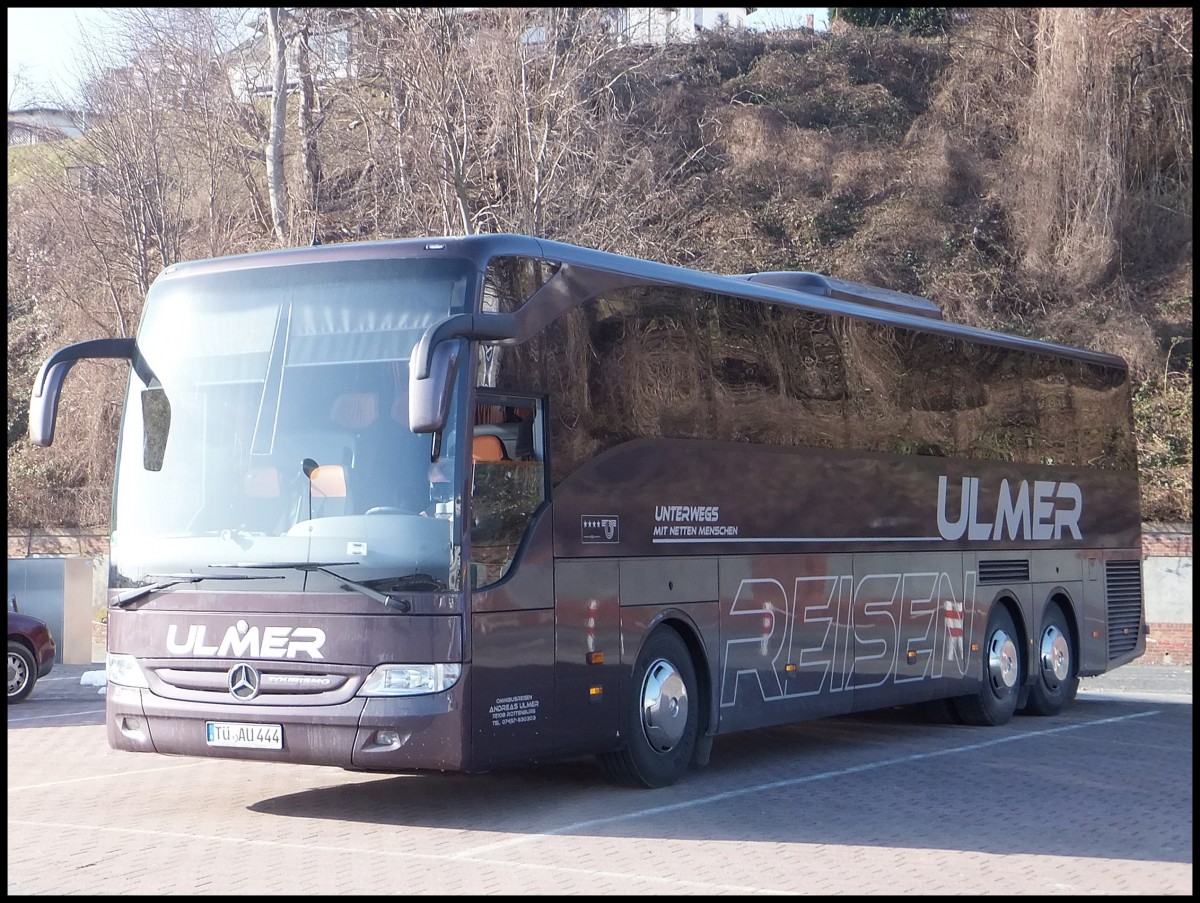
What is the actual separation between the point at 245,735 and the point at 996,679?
902 centimetres

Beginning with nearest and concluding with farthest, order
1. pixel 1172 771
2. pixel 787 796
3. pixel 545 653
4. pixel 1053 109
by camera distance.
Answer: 1. pixel 545 653
2. pixel 787 796
3. pixel 1172 771
4. pixel 1053 109

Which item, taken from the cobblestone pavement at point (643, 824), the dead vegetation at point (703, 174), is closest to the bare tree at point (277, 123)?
the dead vegetation at point (703, 174)

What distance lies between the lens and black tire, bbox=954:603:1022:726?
15805 millimetres

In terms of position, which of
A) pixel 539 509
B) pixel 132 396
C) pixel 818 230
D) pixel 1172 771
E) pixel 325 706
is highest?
pixel 818 230

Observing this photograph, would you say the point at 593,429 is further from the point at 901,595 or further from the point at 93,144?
the point at 93,144

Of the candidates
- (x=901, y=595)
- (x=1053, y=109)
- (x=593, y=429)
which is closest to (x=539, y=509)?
(x=593, y=429)

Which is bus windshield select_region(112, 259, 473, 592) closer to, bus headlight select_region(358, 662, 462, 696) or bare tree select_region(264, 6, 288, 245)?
bus headlight select_region(358, 662, 462, 696)

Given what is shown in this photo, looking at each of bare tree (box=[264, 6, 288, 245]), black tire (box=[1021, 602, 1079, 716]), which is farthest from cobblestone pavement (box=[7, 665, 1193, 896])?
bare tree (box=[264, 6, 288, 245])

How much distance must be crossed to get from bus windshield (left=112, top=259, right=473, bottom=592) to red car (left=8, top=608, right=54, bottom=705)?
29.7ft

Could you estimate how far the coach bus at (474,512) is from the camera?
9273 mm

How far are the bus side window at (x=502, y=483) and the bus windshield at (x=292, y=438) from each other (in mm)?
216

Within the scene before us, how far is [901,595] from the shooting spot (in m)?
14.2

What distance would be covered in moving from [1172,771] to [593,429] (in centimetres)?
583

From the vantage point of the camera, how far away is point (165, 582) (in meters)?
9.80
